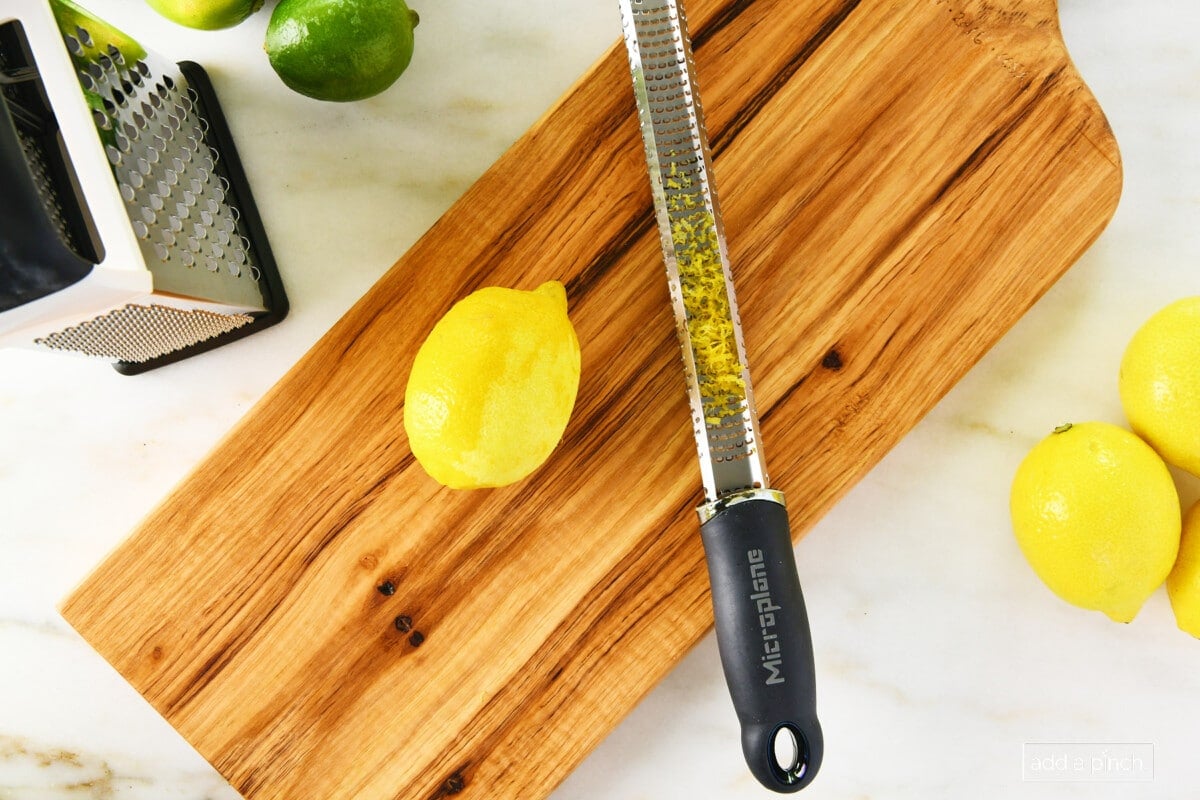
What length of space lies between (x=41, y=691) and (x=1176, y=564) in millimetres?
1248

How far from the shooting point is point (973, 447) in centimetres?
91

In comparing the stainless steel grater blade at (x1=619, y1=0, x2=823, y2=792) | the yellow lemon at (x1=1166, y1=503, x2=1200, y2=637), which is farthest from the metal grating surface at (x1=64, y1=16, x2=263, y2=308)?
the yellow lemon at (x1=1166, y1=503, x2=1200, y2=637)

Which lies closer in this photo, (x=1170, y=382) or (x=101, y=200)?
(x=101, y=200)

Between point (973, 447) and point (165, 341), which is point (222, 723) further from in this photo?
point (973, 447)

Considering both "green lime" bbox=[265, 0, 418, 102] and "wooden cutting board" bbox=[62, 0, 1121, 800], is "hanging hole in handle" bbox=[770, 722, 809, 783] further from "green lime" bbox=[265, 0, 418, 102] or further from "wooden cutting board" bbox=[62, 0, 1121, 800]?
"green lime" bbox=[265, 0, 418, 102]

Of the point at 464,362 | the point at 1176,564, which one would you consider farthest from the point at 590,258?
the point at 1176,564

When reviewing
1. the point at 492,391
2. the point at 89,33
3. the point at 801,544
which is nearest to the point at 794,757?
the point at 801,544

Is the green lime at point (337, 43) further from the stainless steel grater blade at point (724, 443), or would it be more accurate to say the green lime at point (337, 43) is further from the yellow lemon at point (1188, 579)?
the yellow lemon at point (1188, 579)

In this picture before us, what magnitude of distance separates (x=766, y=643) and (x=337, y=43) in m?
0.64

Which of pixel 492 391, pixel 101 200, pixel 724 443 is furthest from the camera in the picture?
pixel 724 443

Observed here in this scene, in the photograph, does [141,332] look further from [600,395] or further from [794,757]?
[794,757]

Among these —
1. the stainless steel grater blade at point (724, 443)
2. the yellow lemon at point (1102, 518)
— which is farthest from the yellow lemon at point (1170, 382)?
the stainless steel grater blade at point (724, 443)

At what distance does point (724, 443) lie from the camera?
29.5 inches

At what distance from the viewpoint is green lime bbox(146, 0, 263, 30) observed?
2.37 feet
